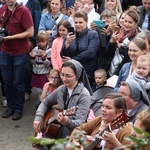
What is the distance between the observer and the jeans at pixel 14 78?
250 inches

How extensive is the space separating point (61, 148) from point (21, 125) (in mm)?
4894

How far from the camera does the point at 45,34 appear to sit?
6555mm

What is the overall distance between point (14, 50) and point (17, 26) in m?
0.37

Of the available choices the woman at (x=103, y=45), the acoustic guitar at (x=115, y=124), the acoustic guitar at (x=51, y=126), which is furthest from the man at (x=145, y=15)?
the acoustic guitar at (x=115, y=124)

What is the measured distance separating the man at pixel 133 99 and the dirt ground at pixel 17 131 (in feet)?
7.24

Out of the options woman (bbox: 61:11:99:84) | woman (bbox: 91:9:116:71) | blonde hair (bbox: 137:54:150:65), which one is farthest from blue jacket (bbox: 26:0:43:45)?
blonde hair (bbox: 137:54:150:65)

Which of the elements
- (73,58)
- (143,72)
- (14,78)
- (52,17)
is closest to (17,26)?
(14,78)

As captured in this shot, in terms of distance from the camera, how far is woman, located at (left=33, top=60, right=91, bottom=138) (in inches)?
175

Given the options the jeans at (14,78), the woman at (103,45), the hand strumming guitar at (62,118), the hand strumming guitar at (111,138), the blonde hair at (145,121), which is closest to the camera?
the blonde hair at (145,121)

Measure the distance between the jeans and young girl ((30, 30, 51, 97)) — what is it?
23 centimetres

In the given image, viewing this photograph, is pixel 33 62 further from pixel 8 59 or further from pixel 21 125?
pixel 21 125

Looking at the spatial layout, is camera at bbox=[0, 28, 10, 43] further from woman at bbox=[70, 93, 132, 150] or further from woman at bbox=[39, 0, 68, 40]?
woman at bbox=[70, 93, 132, 150]

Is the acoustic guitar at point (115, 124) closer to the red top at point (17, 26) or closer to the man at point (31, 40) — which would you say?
the red top at point (17, 26)

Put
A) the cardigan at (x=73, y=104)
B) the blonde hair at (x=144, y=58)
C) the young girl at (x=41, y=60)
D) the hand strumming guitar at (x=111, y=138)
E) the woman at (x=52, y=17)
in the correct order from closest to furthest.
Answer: the hand strumming guitar at (x=111, y=138), the cardigan at (x=73, y=104), the blonde hair at (x=144, y=58), the young girl at (x=41, y=60), the woman at (x=52, y=17)
